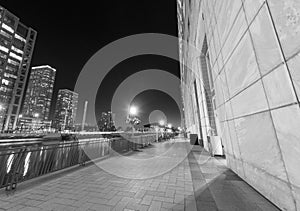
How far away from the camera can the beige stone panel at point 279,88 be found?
2.33 m

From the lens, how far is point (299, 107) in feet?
7.03

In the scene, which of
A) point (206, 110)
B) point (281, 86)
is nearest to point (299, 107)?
point (281, 86)

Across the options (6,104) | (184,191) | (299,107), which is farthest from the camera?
(6,104)

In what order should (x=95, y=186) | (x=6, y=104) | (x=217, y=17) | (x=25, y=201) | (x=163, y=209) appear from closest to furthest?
1. (x=163, y=209)
2. (x=25, y=201)
3. (x=95, y=186)
4. (x=217, y=17)
5. (x=6, y=104)

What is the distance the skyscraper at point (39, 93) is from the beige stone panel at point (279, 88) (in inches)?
5256

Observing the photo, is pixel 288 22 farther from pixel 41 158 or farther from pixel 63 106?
pixel 63 106

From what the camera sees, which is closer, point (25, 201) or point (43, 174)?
point (25, 201)

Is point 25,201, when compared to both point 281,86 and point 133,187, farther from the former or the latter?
point 281,86

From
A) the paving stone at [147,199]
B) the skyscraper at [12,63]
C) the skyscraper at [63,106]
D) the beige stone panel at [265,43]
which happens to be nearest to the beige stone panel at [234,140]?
the beige stone panel at [265,43]

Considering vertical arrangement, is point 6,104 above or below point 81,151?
above

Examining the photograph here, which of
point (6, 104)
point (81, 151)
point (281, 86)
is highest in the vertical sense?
point (6, 104)

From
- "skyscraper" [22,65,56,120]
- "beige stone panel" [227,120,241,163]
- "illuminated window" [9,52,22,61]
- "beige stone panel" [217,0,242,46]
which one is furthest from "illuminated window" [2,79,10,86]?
"beige stone panel" [227,120,241,163]

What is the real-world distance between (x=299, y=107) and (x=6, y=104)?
80017mm

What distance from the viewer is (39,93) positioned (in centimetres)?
10538
